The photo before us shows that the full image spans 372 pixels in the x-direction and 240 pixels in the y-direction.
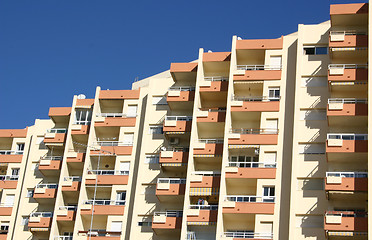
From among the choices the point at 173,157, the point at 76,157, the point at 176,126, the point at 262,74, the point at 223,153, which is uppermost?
the point at 262,74

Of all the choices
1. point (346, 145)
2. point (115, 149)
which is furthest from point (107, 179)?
point (346, 145)

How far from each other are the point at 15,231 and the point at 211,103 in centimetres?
2074

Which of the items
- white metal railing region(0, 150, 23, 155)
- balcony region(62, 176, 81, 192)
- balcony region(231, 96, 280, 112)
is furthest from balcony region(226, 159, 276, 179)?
white metal railing region(0, 150, 23, 155)

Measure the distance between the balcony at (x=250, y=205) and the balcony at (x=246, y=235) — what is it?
1615 millimetres

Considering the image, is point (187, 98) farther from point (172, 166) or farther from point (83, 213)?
point (83, 213)

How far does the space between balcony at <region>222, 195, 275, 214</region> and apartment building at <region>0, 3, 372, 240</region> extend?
A: 0.08 m

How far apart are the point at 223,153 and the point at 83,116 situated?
16372 mm

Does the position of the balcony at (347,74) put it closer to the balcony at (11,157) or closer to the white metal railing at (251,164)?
the white metal railing at (251,164)

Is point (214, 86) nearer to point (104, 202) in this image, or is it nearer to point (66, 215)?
point (104, 202)

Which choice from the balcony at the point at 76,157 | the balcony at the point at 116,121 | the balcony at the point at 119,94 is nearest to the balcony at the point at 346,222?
the balcony at the point at 116,121

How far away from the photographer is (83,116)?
231 ft

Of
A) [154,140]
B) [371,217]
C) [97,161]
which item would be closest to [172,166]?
[154,140]

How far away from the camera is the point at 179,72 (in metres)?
66.7

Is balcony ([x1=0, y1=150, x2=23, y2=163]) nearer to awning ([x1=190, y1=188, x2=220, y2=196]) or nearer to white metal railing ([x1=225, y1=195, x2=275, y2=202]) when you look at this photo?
awning ([x1=190, y1=188, x2=220, y2=196])
